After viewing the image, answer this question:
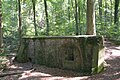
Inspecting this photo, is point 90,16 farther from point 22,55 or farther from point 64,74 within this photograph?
point 22,55

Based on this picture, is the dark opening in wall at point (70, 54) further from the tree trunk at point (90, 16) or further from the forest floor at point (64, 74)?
the tree trunk at point (90, 16)

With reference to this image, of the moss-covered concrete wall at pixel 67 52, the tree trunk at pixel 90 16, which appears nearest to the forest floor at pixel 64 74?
the moss-covered concrete wall at pixel 67 52

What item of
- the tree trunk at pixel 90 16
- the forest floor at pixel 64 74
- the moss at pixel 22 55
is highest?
the tree trunk at pixel 90 16

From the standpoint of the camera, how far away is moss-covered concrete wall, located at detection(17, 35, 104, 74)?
33.8 ft

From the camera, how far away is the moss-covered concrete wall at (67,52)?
33.8 feet

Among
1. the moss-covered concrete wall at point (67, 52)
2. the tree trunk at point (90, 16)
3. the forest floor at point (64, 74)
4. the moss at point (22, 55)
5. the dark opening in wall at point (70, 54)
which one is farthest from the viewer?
the moss at point (22, 55)

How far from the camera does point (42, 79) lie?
8875 millimetres

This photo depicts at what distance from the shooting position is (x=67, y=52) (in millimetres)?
11438

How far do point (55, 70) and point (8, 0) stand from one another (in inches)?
828

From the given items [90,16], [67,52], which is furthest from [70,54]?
[90,16]

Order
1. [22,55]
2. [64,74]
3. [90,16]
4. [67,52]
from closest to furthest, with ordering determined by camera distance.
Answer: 1. [64,74]
2. [67,52]
3. [90,16]
4. [22,55]

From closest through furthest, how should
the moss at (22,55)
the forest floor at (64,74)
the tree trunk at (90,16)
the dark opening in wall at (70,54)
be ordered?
the forest floor at (64,74), the dark opening in wall at (70,54), the tree trunk at (90,16), the moss at (22,55)

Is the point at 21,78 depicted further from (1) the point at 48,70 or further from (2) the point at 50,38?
(2) the point at 50,38

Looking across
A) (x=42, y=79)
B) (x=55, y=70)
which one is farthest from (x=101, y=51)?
(x=42, y=79)
